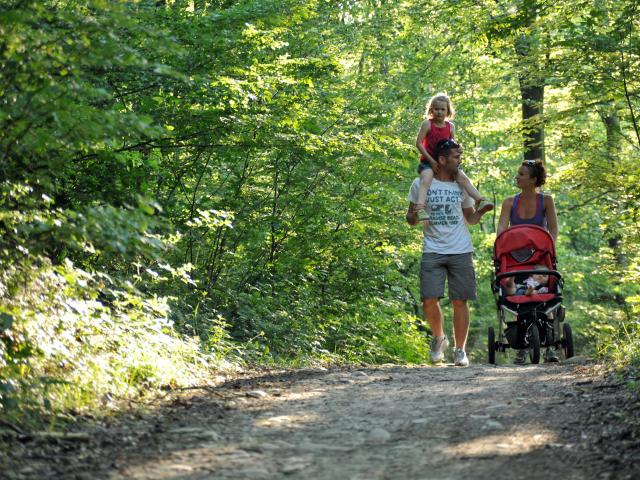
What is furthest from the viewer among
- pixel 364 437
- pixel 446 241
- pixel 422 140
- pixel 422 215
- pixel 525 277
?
pixel 422 140

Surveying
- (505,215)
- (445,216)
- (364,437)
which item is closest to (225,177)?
(445,216)

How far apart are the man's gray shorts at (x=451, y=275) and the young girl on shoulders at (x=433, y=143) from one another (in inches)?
20.4

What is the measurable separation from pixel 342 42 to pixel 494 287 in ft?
34.1

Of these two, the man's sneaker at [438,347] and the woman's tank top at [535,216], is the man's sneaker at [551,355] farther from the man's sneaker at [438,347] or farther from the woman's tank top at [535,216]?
the woman's tank top at [535,216]

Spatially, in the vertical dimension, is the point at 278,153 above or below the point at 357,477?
above

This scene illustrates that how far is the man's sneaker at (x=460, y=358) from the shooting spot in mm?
9641

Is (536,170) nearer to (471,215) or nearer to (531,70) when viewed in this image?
(471,215)

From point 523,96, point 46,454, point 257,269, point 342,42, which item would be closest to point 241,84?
point 257,269

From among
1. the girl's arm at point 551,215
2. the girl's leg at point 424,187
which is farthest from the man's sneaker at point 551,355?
the girl's leg at point 424,187

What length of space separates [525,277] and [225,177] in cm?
498

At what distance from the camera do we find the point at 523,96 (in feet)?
63.0

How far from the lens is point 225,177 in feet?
42.1

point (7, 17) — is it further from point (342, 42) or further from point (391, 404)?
point (342, 42)

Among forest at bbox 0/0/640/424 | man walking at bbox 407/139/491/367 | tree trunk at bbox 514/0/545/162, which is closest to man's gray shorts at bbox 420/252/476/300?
man walking at bbox 407/139/491/367
